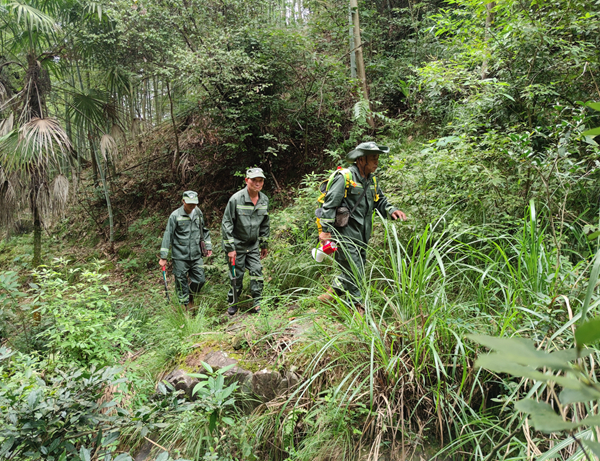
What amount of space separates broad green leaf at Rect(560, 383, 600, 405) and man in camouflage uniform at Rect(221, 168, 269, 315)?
436cm

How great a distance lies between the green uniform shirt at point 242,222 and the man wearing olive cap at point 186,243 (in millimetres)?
1075

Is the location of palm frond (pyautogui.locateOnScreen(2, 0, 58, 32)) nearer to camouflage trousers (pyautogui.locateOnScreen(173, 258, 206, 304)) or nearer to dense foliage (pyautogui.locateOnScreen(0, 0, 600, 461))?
dense foliage (pyautogui.locateOnScreen(0, 0, 600, 461))

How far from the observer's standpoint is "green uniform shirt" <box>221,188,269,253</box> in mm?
4703

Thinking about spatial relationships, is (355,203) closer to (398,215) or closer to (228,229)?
(398,215)

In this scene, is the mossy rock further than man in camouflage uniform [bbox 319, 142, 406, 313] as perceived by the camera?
Yes

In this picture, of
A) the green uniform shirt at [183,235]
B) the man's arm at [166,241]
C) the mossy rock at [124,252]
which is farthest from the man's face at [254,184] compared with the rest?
the mossy rock at [124,252]

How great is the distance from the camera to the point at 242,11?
25.1ft

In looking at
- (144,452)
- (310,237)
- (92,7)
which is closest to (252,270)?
(310,237)

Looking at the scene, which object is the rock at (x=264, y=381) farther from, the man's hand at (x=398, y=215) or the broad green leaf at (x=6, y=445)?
the man's hand at (x=398, y=215)

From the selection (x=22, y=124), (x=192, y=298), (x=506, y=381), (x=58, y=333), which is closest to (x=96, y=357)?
(x=58, y=333)

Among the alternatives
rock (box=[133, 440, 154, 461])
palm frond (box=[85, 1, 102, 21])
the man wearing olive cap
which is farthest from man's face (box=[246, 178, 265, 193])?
palm frond (box=[85, 1, 102, 21])

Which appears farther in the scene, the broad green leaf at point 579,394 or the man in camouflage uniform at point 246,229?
the man in camouflage uniform at point 246,229

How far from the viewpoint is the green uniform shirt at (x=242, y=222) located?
15.4 feet

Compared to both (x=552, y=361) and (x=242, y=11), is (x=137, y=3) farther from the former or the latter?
(x=552, y=361)
